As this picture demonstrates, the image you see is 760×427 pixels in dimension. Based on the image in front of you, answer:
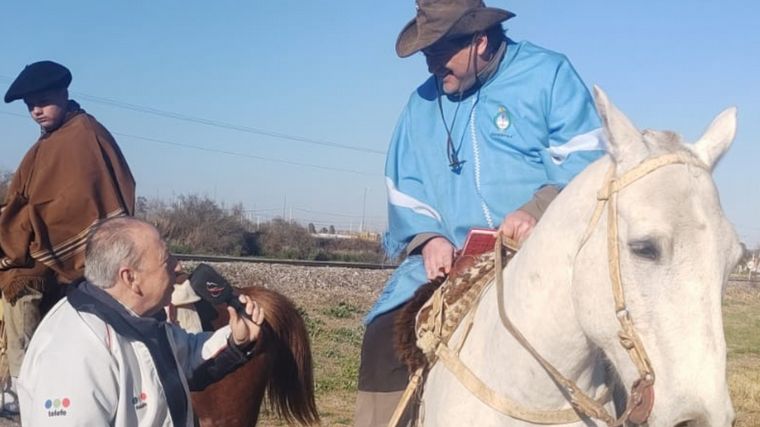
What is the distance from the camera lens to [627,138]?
2611 millimetres

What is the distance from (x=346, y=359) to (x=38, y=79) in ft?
25.5

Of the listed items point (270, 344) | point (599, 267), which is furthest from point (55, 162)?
point (599, 267)

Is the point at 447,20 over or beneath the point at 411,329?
over

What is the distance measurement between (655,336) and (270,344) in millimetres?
4586

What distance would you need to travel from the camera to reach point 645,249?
7.97ft

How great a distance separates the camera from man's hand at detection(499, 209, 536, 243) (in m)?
3.38

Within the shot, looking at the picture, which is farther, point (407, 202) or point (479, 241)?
point (407, 202)

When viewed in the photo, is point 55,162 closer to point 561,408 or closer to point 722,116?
point 561,408

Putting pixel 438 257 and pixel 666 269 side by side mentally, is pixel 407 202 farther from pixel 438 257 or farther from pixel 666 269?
pixel 666 269

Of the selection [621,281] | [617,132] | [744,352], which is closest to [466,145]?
[617,132]

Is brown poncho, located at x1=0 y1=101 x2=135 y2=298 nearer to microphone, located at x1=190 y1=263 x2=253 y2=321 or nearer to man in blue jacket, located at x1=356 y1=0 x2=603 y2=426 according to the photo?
microphone, located at x1=190 y1=263 x2=253 y2=321

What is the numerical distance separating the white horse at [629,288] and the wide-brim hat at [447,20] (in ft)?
3.75

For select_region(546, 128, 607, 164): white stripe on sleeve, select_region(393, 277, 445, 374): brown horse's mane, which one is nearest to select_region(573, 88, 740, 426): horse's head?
select_region(546, 128, 607, 164): white stripe on sleeve

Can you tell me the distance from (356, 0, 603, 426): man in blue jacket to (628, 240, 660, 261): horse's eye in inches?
44.9
